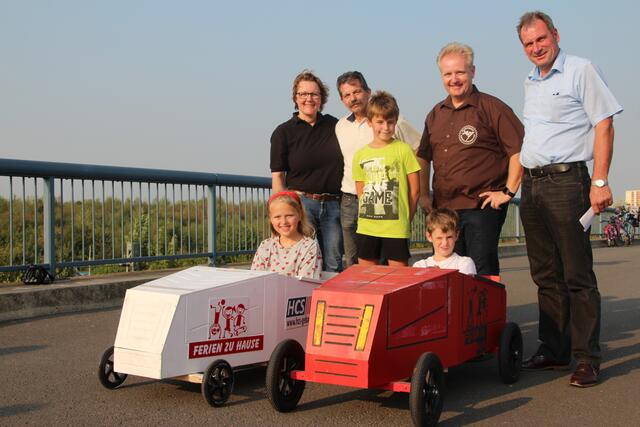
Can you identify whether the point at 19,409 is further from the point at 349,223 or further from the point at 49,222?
the point at 49,222

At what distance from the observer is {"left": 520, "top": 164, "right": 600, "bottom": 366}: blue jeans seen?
5.34 m

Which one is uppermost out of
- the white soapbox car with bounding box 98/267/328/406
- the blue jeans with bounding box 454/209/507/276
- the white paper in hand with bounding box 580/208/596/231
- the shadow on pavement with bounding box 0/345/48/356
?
the white paper in hand with bounding box 580/208/596/231

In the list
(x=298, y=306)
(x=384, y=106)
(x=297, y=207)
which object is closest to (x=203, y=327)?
(x=298, y=306)

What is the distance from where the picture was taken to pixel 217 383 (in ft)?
15.5

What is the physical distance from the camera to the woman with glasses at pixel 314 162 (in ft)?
21.8

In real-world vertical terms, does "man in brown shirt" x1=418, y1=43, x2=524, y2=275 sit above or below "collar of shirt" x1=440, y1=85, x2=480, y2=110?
below

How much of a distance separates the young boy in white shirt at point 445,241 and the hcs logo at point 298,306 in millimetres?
772

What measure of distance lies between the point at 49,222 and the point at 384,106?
180 inches

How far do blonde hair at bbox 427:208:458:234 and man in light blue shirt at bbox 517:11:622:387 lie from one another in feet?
1.76

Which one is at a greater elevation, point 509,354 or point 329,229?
point 329,229

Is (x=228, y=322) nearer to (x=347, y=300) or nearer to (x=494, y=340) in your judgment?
(x=347, y=300)

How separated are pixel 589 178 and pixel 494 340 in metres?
1.20

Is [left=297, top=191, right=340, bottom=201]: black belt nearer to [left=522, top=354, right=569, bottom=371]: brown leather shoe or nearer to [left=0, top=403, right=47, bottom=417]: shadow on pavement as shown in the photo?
[left=522, top=354, right=569, bottom=371]: brown leather shoe

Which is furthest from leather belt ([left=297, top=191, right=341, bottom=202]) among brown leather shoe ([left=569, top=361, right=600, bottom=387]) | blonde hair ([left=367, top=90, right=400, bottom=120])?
brown leather shoe ([left=569, top=361, right=600, bottom=387])
